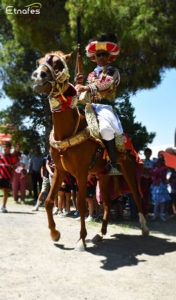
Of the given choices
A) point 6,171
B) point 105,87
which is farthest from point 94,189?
point 105,87

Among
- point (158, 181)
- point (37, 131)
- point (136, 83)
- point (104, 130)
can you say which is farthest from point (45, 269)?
point (37, 131)

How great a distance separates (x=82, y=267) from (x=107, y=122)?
2.12 meters

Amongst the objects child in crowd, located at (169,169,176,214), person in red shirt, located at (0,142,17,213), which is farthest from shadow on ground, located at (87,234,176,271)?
child in crowd, located at (169,169,176,214)

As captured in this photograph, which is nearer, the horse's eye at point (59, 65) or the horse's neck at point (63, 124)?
→ the horse's eye at point (59, 65)

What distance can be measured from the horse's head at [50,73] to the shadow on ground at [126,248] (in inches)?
94.6

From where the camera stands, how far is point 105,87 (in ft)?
15.1

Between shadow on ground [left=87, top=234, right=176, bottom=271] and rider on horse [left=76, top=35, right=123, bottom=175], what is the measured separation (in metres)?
1.17

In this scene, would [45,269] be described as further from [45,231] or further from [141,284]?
[45,231]

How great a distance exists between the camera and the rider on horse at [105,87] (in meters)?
4.59

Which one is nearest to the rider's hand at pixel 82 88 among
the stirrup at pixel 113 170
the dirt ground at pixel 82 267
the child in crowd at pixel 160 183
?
the stirrup at pixel 113 170

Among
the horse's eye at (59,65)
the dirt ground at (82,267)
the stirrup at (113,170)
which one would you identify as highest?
the horse's eye at (59,65)

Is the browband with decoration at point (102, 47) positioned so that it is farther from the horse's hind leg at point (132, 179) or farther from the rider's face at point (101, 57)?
the horse's hind leg at point (132, 179)

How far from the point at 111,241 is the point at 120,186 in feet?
4.25

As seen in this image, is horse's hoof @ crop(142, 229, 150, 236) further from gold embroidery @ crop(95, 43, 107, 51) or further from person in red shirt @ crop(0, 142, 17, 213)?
person in red shirt @ crop(0, 142, 17, 213)
